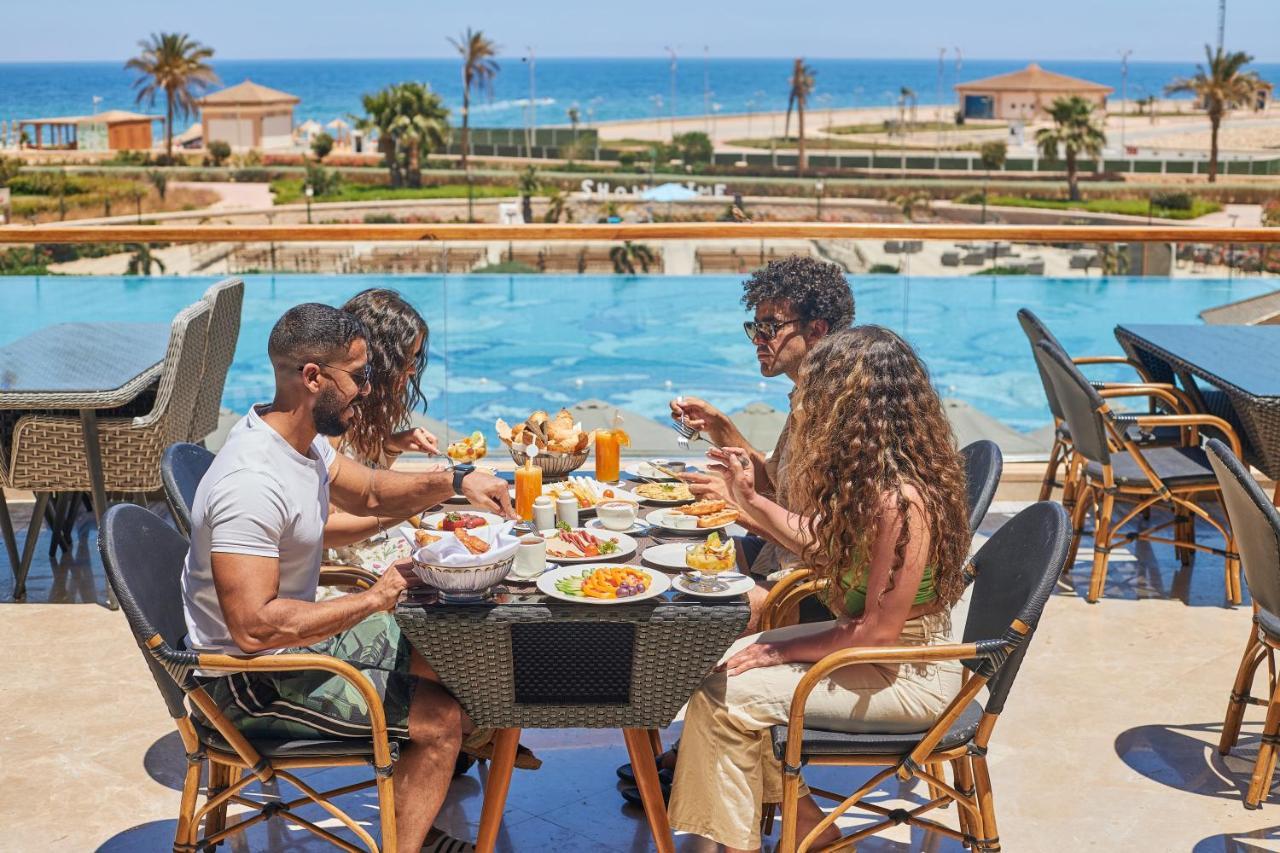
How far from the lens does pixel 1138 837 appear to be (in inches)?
130

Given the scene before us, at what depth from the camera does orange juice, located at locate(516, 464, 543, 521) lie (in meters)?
3.31

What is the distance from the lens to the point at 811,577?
325 cm

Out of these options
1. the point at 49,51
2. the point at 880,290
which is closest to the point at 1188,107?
the point at 49,51

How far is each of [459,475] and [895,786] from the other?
1370 millimetres

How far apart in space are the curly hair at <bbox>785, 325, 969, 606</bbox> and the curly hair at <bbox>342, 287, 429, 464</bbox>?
125 cm

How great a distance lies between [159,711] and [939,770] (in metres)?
2.19

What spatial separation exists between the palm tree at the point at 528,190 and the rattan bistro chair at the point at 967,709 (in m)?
56.8

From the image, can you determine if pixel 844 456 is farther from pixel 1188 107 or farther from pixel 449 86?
pixel 449 86

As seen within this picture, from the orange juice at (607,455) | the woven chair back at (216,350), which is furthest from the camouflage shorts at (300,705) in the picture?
the woven chair back at (216,350)

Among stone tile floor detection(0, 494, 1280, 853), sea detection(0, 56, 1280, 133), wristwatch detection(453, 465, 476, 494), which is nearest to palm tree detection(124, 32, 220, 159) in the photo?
sea detection(0, 56, 1280, 133)

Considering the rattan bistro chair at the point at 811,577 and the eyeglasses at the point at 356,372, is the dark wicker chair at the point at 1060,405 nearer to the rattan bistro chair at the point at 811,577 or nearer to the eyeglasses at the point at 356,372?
the rattan bistro chair at the point at 811,577

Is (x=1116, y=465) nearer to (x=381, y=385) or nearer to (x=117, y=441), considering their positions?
(x=381, y=385)

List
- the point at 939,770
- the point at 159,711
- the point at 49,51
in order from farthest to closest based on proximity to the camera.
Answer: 1. the point at 49,51
2. the point at 159,711
3. the point at 939,770

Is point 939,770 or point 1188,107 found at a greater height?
point 1188,107
